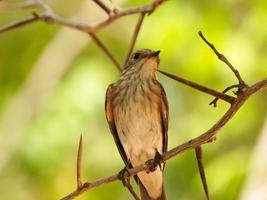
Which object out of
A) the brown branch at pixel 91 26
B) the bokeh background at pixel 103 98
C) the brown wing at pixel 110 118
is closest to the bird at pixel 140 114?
the brown wing at pixel 110 118

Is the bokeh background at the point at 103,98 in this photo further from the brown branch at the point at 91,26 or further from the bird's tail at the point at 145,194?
the brown branch at the point at 91,26

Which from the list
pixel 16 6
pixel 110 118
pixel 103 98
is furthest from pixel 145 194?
pixel 16 6

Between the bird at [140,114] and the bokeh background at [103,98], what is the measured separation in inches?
12.6

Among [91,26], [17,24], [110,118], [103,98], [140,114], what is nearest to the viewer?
[17,24]

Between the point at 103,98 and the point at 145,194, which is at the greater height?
the point at 103,98

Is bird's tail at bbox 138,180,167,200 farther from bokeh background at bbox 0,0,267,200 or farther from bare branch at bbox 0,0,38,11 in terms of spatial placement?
bare branch at bbox 0,0,38,11

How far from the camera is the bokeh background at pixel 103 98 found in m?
5.05

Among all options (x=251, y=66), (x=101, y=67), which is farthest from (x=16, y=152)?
(x=251, y=66)

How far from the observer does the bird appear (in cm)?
480

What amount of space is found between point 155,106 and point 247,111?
0.90 meters

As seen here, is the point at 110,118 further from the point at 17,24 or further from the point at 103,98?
the point at 17,24

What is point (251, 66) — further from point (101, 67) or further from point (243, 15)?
point (101, 67)

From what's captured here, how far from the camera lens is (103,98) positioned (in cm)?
543

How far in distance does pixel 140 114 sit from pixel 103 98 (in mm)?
677
